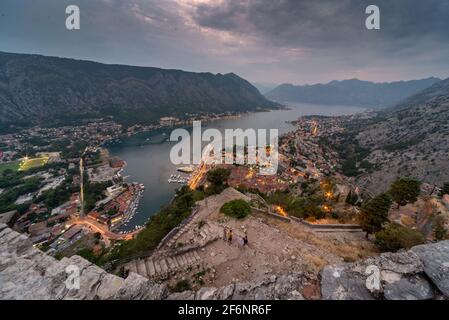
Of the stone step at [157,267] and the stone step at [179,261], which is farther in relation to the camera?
the stone step at [179,261]

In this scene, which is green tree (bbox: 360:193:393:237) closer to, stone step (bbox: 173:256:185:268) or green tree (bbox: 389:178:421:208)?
green tree (bbox: 389:178:421:208)

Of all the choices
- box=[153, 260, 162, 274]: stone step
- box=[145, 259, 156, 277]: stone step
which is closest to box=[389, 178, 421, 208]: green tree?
box=[153, 260, 162, 274]: stone step

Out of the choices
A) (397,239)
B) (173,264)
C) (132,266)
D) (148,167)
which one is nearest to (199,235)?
(173,264)

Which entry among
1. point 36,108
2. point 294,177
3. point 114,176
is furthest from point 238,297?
point 36,108

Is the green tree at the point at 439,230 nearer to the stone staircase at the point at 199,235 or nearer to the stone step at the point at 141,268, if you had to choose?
the stone staircase at the point at 199,235

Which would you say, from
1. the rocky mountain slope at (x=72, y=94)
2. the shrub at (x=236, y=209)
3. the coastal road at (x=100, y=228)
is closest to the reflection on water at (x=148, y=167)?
the coastal road at (x=100, y=228)
